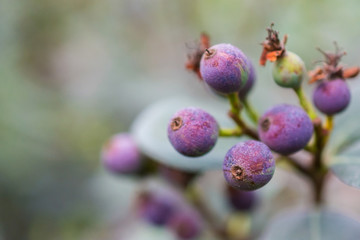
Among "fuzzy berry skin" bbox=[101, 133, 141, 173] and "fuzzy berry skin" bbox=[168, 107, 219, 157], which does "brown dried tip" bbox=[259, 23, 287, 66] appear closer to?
"fuzzy berry skin" bbox=[168, 107, 219, 157]

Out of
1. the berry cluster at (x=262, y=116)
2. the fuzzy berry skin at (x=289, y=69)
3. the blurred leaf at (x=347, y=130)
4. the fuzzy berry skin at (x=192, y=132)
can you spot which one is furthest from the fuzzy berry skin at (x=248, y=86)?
the blurred leaf at (x=347, y=130)

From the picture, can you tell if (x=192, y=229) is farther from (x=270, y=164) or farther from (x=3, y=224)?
(x=3, y=224)

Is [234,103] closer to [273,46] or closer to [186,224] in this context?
[273,46]

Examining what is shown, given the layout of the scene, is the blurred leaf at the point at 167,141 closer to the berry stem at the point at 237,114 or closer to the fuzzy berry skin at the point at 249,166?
the berry stem at the point at 237,114

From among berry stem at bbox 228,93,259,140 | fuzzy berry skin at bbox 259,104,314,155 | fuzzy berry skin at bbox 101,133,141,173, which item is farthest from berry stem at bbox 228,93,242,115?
fuzzy berry skin at bbox 101,133,141,173

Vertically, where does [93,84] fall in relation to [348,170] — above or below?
above

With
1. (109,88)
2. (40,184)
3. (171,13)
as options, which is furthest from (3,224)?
(171,13)

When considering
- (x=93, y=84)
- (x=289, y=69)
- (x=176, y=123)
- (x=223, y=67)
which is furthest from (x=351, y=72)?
(x=93, y=84)

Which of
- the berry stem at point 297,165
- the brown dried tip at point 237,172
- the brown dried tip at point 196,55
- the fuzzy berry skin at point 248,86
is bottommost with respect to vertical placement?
the brown dried tip at point 237,172
